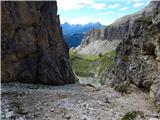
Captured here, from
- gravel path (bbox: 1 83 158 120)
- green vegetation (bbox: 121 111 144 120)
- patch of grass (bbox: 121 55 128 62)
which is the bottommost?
gravel path (bbox: 1 83 158 120)

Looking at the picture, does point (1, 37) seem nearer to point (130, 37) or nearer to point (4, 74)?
point (4, 74)

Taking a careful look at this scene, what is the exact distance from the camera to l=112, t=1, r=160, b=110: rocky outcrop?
36.6m

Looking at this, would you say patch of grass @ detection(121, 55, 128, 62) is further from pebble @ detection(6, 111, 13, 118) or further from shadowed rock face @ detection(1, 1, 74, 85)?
pebble @ detection(6, 111, 13, 118)

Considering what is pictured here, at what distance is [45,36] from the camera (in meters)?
64.5

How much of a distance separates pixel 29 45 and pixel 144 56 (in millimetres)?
24863

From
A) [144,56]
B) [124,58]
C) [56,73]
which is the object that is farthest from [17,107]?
[56,73]

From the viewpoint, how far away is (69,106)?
108ft

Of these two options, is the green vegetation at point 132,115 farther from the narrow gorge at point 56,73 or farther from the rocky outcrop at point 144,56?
the rocky outcrop at point 144,56

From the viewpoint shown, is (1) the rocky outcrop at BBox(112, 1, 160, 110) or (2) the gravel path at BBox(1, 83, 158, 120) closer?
(2) the gravel path at BBox(1, 83, 158, 120)

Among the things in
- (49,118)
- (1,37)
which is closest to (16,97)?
(49,118)

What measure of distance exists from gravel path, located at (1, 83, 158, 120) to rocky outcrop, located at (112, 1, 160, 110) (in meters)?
1.66

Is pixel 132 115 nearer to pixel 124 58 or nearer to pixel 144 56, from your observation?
pixel 144 56

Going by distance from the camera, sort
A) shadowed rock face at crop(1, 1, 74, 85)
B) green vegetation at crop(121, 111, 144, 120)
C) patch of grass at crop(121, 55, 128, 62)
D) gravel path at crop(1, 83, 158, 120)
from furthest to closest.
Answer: shadowed rock face at crop(1, 1, 74, 85)
patch of grass at crop(121, 55, 128, 62)
gravel path at crop(1, 83, 158, 120)
green vegetation at crop(121, 111, 144, 120)

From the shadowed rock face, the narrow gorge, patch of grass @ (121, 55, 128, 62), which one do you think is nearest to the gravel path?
the narrow gorge
